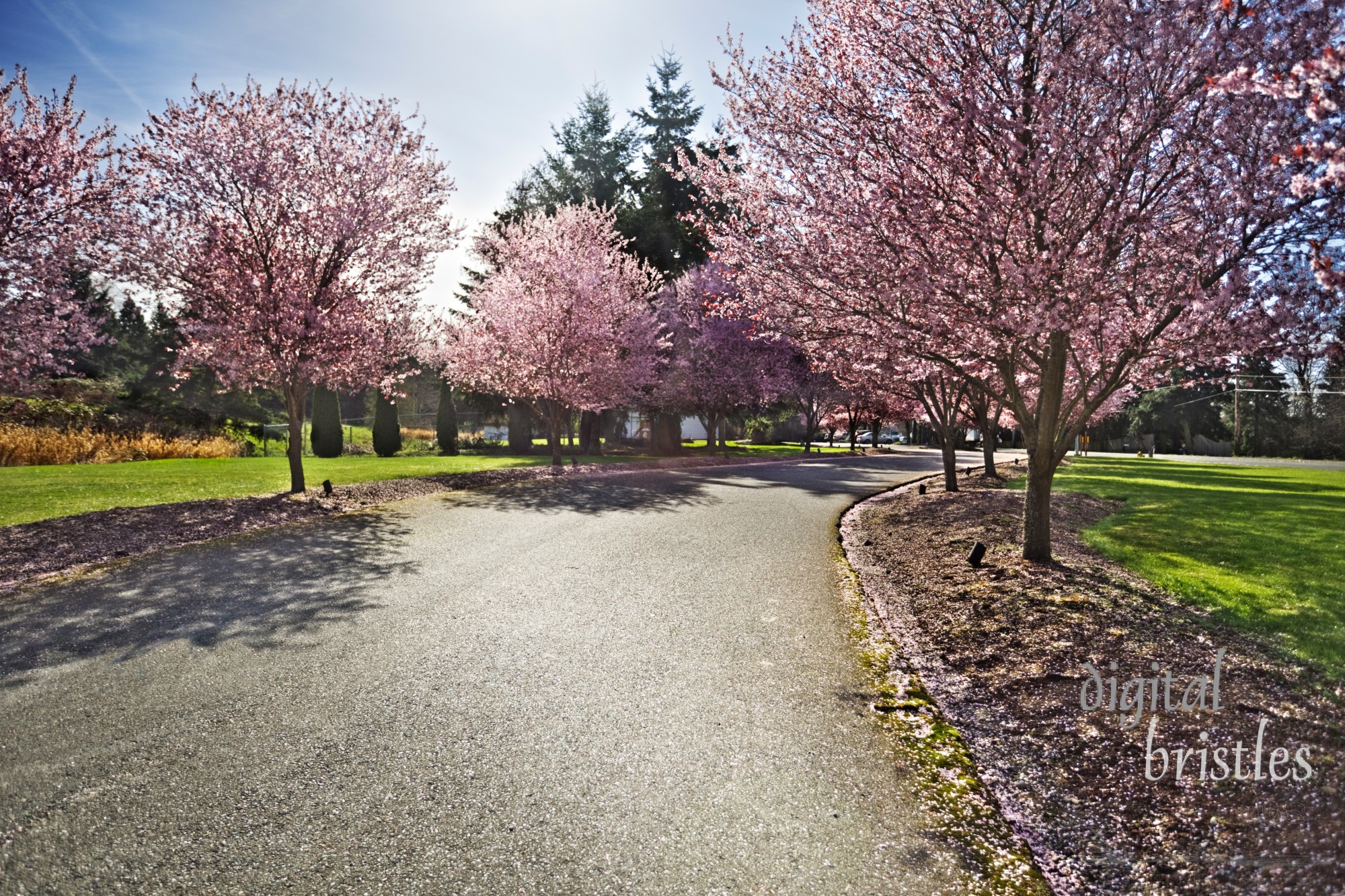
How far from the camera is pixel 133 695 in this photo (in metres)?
4.64

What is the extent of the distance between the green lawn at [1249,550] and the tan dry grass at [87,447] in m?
22.7

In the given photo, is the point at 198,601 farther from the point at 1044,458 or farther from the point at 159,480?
the point at 159,480

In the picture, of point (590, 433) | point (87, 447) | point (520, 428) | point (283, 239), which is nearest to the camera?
point (283, 239)

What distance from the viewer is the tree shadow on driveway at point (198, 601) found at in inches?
221

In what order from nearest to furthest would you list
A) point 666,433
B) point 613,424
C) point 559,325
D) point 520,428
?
point 559,325, point 520,428, point 666,433, point 613,424

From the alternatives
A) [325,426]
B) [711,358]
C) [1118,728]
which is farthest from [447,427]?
[1118,728]

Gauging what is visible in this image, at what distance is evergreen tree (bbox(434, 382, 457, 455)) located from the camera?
1214 inches

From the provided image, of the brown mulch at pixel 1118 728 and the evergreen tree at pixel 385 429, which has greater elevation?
the evergreen tree at pixel 385 429

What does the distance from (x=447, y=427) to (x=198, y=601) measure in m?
24.8

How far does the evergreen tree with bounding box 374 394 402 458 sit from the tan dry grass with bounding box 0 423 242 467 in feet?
19.9

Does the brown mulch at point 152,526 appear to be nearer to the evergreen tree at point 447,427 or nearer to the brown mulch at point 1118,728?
the brown mulch at point 1118,728

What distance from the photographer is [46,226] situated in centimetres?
1147

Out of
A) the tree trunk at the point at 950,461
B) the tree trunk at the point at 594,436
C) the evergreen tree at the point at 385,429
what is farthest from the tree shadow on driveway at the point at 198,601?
the tree trunk at the point at 594,436

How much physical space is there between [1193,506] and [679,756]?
1461cm
